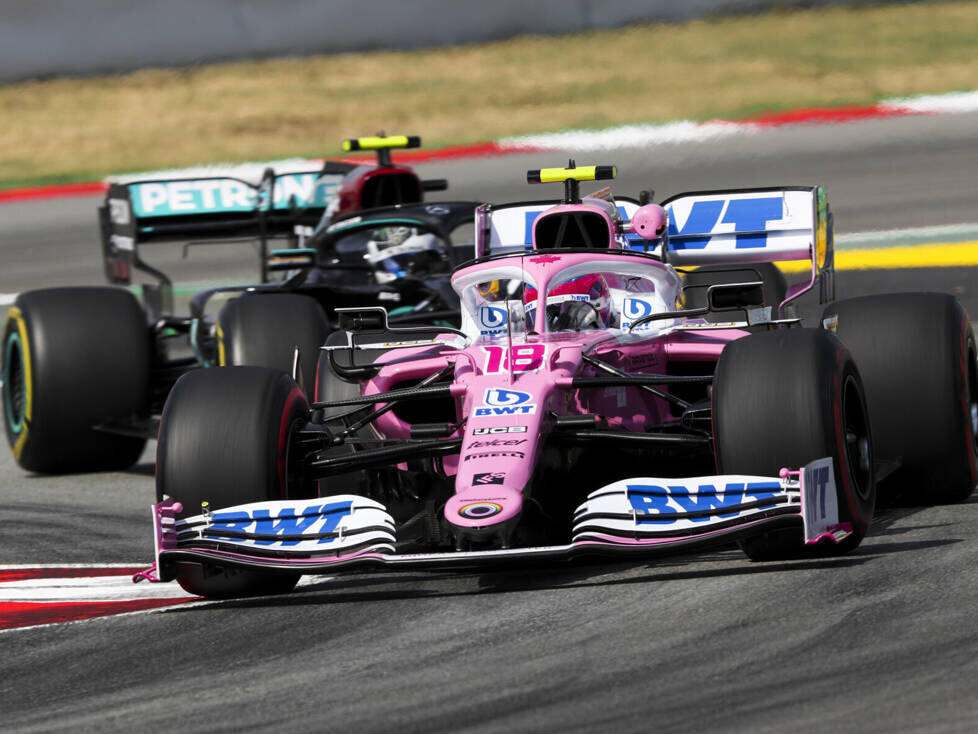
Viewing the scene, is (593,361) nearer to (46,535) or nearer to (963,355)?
(963,355)

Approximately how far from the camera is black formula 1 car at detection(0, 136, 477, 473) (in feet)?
38.1

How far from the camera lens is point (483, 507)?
676cm

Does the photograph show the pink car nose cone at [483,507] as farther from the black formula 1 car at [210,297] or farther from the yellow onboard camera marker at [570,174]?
the black formula 1 car at [210,297]

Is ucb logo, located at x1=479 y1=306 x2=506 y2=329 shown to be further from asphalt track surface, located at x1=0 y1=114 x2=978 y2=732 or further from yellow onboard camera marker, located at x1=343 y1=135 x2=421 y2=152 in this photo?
yellow onboard camera marker, located at x1=343 y1=135 x2=421 y2=152

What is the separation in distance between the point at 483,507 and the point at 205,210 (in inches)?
326

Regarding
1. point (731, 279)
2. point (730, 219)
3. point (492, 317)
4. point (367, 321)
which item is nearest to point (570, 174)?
point (730, 219)

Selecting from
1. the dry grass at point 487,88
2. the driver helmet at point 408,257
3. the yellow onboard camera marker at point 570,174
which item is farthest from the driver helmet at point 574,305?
the dry grass at point 487,88

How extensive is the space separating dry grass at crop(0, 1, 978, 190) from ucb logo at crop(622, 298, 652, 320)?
15525 millimetres

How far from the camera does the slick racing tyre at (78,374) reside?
38.3 feet

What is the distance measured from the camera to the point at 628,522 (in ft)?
21.8

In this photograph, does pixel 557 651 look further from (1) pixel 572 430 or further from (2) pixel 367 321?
(2) pixel 367 321

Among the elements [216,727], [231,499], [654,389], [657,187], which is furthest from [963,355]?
[657,187]

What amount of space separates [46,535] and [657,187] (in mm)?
12681

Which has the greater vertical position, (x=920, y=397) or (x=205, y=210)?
(x=205, y=210)
